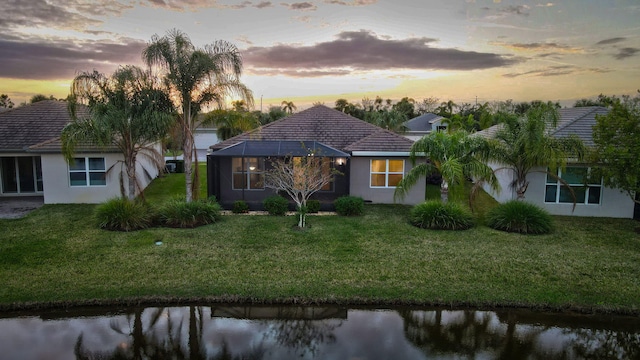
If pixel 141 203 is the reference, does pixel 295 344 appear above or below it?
below

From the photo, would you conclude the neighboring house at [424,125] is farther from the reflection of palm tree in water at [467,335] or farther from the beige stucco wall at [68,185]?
the reflection of palm tree in water at [467,335]

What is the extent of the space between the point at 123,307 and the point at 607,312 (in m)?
10.5

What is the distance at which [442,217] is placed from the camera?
1431cm

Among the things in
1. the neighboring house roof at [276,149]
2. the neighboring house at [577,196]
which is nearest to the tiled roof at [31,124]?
the neighboring house roof at [276,149]

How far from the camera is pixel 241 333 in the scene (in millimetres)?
7609

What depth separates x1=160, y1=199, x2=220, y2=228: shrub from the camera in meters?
14.2

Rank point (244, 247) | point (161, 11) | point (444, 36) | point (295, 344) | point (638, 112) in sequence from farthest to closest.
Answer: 1. point (444, 36)
2. point (161, 11)
3. point (638, 112)
4. point (244, 247)
5. point (295, 344)

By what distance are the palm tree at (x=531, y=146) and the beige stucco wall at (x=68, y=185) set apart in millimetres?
16290

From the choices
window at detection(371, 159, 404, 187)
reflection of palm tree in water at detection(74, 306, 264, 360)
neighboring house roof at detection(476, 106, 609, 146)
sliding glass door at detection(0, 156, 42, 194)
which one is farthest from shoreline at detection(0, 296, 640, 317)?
sliding glass door at detection(0, 156, 42, 194)

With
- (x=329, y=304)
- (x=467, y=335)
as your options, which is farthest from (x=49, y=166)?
(x=467, y=335)

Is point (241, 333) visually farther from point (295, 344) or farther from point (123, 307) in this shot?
point (123, 307)

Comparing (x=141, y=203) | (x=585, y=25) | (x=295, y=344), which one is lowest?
A: (x=295, y=344)

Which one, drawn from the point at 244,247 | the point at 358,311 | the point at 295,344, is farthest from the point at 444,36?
the point at 295,344

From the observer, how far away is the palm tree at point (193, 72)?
14.6 m
